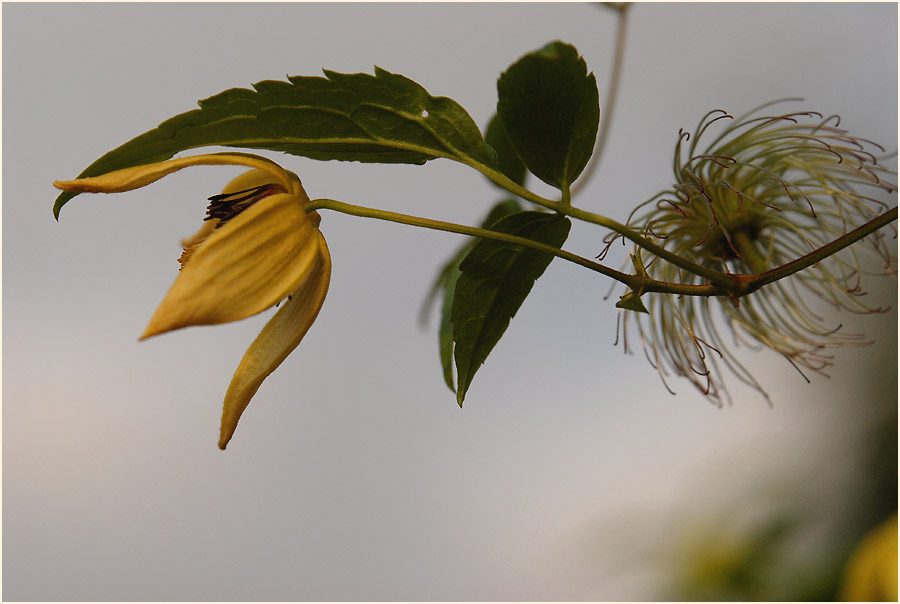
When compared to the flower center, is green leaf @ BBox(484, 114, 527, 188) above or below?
above

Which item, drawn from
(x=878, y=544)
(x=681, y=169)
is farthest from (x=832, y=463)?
(x=681, y=169)

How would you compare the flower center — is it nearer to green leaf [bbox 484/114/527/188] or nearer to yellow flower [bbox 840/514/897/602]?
green leaf [bbox 484/114/527/188]

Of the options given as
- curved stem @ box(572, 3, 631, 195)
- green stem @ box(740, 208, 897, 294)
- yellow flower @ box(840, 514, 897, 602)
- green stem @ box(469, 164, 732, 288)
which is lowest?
yellow flower @ box(840, 514, 897, 602)

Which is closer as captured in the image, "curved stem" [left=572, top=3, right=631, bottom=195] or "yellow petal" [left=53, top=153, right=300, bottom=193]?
"yellow petal" [left=53, top=153, right=300, bottom=193]

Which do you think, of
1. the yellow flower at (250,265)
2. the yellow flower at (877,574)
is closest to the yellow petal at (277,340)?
the yellow flower at (250,265)

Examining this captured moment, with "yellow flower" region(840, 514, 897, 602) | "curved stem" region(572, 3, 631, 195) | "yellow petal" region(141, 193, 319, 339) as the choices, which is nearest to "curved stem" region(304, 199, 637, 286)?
"yellow petal" region(141, 193, 319, 339)

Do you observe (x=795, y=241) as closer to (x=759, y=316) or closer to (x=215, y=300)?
(x=759, y=316)

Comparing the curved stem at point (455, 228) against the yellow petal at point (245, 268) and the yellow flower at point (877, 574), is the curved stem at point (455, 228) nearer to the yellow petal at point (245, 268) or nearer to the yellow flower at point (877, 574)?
the yellow petal at point (245, 268)

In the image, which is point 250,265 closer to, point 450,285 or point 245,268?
point 245,268
